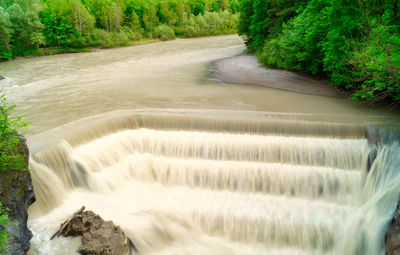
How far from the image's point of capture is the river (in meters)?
7.90

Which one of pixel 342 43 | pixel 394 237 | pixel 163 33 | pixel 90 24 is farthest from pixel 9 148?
pixel 163 33

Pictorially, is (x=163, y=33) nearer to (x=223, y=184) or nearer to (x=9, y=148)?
(x=223, y=184)

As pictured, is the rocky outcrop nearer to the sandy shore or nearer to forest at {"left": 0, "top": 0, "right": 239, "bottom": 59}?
the sandy shore

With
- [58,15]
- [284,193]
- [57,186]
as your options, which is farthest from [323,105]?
[58,15]

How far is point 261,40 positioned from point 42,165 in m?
23.1

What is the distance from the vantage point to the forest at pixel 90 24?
3994 centimetres

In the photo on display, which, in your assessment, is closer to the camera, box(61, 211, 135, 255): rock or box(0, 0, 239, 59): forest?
box(61, 211, 135, 255): rock

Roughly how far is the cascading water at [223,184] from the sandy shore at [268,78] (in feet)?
19.3

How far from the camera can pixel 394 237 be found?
21.8 feet

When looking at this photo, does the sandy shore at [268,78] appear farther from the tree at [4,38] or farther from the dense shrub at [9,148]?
the tree at [4,38]

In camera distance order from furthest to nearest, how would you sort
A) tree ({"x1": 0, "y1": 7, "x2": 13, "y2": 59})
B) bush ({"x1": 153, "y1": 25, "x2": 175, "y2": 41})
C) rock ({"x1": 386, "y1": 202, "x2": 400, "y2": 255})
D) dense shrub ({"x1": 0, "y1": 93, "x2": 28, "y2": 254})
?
bush ({"x1": 153, "y1": 25, "x2": 175, "y2": 41}) < tree ({"x1": 0, "y1": 7, "x2": 13, "y2": 59}) < rock ({"x1": 386, "y1": 202, "x2": 400, "y2": 255}) < dense shrub ({"x1": 0, "y1": 93, "x2": 28, "y2": 254})

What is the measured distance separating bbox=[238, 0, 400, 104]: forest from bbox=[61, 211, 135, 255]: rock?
831 centimetres

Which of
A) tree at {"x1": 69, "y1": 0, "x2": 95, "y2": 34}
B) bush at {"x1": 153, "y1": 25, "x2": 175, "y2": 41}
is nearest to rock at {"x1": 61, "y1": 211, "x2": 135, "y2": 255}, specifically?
tree at {"x1": 69, "y1": 0, "x2": 95, "y2": 34}

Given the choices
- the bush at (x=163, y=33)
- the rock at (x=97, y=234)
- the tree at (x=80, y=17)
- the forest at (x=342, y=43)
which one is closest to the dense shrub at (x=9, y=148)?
the rock at (x=97, y=234)
